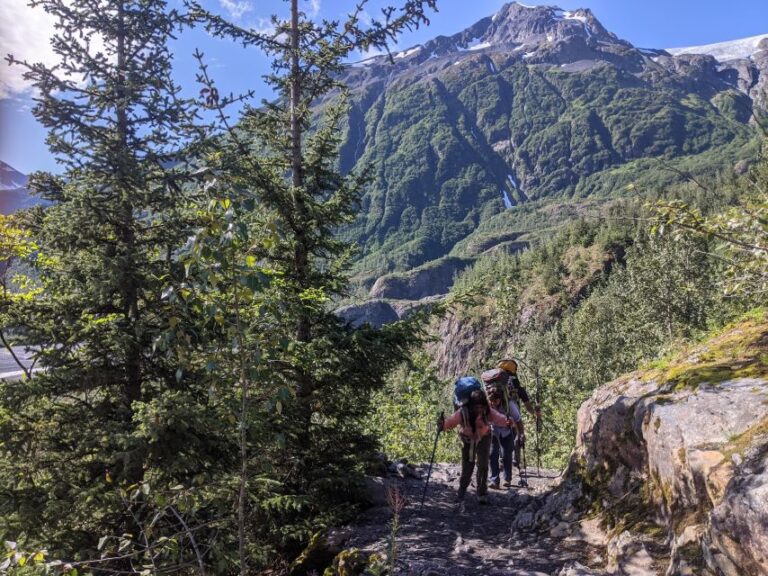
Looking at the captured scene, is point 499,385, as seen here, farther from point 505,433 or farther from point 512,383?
point 505,433

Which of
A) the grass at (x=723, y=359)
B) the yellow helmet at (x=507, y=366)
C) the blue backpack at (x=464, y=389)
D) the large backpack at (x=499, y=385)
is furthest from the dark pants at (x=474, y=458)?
the grass at (x=723, y=359)

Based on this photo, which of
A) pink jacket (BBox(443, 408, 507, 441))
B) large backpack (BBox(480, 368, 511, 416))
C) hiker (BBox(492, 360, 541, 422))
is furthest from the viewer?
hiker (BBox(492, 360, 541, 422))

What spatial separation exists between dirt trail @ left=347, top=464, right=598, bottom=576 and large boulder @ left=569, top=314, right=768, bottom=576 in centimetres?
76

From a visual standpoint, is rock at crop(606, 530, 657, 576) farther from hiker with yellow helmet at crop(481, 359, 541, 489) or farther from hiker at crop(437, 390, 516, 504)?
hiker with yellow helmet at crop(481, 359, 541, 489)

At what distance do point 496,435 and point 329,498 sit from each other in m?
3.20

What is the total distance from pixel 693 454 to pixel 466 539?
3.25 meters

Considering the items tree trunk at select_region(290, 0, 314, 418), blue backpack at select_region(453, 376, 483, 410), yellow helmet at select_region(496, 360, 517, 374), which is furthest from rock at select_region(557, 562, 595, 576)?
yellow helmet at select_region(496, 360, 517, 374)

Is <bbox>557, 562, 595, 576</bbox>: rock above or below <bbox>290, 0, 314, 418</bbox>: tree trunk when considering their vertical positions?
below

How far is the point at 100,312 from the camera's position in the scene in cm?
691

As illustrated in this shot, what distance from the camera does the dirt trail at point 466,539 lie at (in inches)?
A: 197

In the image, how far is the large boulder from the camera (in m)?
2.99

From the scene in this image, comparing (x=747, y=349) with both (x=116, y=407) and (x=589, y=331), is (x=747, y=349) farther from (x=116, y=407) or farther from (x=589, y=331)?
(x=589, y=331)

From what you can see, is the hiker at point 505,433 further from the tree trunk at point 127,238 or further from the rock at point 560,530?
the tree trunk at point 127,238

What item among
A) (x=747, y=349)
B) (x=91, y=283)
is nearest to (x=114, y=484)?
(x=91, y=283)
